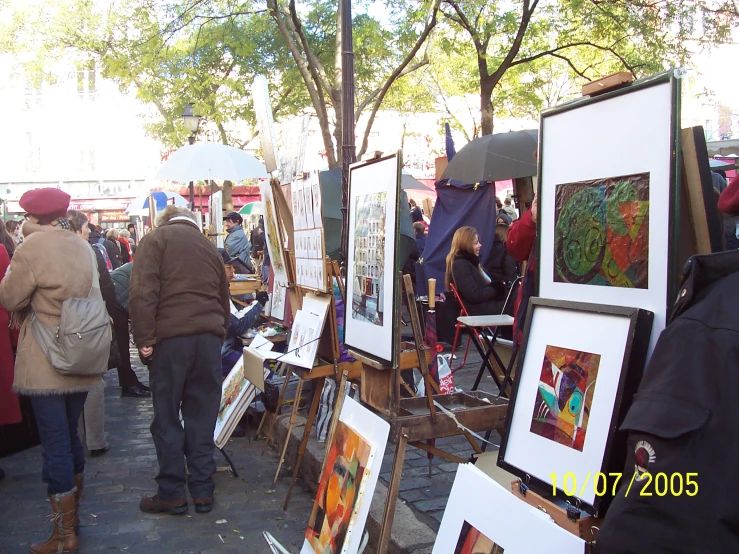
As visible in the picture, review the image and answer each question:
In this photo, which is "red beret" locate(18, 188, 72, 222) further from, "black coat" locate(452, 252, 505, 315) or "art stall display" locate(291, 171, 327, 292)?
"black coat" locate(452, 252, 505, 315)

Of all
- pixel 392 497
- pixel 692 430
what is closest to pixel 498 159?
pixel 392 497

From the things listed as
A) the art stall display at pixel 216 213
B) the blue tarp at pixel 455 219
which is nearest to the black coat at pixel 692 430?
the blue tarp at pixel 455 219

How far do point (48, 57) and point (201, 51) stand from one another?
4.49m

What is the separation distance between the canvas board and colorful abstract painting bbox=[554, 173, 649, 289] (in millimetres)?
3359

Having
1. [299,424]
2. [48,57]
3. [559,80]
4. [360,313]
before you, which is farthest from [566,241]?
[559,80]

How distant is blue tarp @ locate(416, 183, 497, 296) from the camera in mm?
8750

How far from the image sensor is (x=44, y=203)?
3.82 m

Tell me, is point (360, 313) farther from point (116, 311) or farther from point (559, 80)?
point (559, 80)

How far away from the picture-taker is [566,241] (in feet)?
7.20

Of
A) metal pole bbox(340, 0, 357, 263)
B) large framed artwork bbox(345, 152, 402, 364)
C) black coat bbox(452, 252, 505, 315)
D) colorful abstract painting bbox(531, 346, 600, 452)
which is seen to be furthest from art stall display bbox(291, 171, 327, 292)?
black coat bbox(452, 252, 505, 315)

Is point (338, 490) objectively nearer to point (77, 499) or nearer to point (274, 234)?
point (77, 499)

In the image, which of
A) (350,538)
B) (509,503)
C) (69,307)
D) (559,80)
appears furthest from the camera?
(559,80)

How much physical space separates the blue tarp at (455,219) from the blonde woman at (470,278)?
1.21m

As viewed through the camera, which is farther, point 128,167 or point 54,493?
point 128,167
